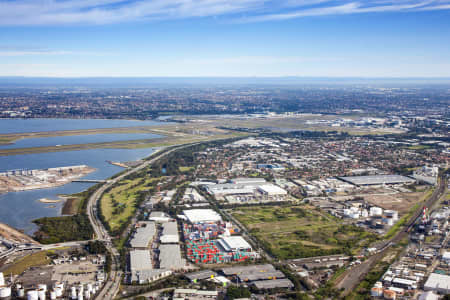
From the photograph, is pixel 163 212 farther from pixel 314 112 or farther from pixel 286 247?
pixel 314 112

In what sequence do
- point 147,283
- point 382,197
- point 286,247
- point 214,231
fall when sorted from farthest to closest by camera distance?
1. point 382,197
2. point 214,231
3. point 286,247
4. point 147,283

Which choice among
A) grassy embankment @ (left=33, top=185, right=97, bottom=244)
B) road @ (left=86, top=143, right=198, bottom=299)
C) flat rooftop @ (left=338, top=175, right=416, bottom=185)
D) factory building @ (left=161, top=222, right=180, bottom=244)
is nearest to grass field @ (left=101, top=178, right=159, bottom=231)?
road @ (left=86, top=143, right=198, bottom=299)

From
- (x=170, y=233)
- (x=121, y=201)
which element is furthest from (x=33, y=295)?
(x=121, y=201)

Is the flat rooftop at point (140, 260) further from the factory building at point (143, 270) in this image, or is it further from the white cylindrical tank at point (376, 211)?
the white cylindrical tank at point (376, 211)

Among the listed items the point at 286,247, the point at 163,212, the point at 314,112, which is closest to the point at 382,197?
the point at 286,247

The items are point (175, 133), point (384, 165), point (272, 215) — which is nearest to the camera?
point (272, 215)

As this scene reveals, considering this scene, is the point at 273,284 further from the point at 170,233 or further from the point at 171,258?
the point at 170,233
